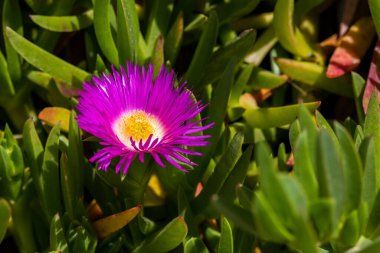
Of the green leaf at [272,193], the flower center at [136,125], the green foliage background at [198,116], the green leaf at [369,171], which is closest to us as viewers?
the green leaf at [272,193]

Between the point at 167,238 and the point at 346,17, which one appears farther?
the point at 346,17

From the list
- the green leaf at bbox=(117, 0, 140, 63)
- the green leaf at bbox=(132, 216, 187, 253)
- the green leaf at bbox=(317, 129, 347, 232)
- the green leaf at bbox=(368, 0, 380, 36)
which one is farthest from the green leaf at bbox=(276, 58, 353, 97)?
the green leaf at bbox=(317, 129, 347, 232)

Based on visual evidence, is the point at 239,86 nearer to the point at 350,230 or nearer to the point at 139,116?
the point at 139,116

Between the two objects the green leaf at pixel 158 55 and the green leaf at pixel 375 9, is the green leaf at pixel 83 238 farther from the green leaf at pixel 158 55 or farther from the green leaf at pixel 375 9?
the green leaf at pixel 375 9

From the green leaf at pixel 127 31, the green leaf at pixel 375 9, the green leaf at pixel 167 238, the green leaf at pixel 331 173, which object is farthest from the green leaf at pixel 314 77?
the green leaf at pixel 331 173

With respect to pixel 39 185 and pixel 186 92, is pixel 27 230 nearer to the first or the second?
→ pixel 39 185

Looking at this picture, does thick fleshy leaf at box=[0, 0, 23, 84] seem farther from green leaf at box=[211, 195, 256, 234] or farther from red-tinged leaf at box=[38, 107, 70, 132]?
green leaf at box=[211, 195, 256, 234]

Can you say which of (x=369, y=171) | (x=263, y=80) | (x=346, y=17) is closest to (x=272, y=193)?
(x=369, y=171)
